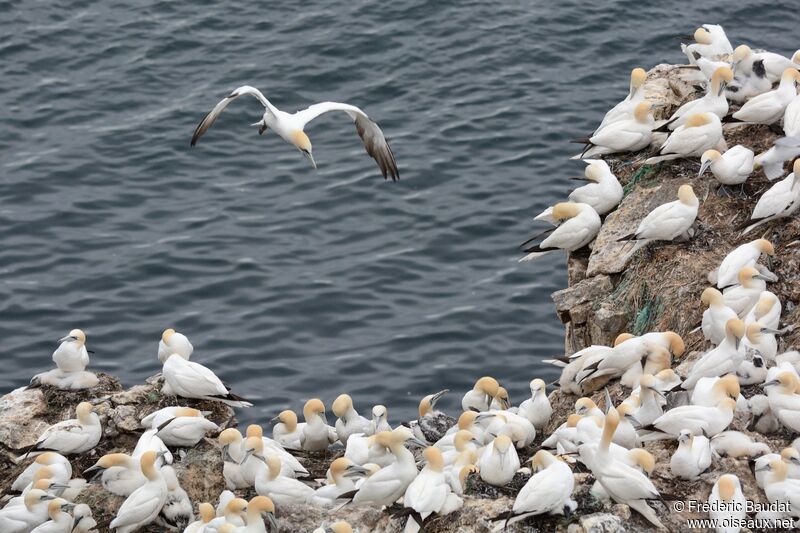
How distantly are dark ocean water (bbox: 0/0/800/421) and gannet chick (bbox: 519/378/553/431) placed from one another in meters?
3.44

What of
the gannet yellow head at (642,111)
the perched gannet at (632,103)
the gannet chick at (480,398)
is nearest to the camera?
the gannet chick at (480,398)

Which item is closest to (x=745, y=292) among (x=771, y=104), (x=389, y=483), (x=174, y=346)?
(x=771, y=104)

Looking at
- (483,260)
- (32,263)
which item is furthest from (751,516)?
(32,263)

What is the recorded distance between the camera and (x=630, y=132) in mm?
11875

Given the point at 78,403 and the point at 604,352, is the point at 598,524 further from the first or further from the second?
the point at 78,403

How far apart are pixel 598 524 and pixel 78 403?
15.4ft

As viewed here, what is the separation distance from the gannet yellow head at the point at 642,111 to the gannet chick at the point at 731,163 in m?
0.91

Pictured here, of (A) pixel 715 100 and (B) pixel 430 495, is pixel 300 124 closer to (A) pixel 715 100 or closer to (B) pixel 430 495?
(A) pixel 715 100

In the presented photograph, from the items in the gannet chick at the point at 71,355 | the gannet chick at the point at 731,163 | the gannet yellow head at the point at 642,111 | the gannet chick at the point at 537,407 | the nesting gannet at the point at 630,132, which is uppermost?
the gannet yellow head at the point at 642,111

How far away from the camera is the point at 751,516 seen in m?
8.04

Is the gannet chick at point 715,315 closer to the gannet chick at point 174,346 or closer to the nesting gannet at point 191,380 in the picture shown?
the nesting gannet at point 191,380

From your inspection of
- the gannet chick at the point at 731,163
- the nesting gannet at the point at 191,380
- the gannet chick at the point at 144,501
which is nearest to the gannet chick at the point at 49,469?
the gannet chick at the point at 144,501

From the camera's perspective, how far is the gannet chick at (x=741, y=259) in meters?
10.2

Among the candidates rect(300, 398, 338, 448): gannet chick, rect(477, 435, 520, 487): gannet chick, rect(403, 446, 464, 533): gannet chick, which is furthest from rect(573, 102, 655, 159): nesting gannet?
rect(403, 446, 464, 533): gannet chick
